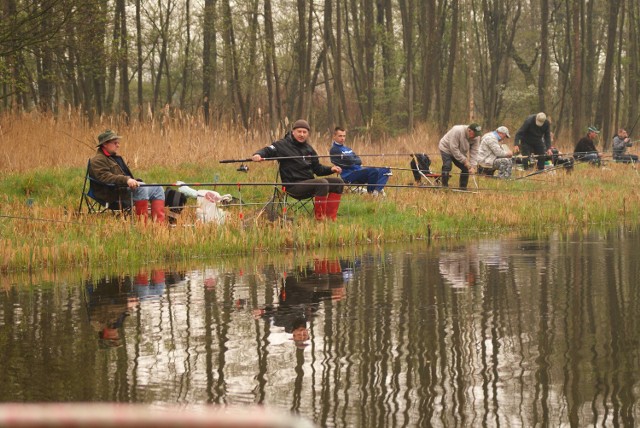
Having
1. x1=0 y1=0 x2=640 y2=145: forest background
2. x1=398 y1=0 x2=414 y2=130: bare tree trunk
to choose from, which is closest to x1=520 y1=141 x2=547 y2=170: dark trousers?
x1=0 y1=0 x2=640 y2=145: forest background

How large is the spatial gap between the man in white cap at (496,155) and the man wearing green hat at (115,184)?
10022 millimetres

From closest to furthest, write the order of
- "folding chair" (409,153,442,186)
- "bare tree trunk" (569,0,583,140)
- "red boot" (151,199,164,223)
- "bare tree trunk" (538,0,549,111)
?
"red boot" (151,199,164,223)
"folding chair" (409,153,442,186)
"bare tree trunk" (569,0,583,140)
"bare tree trunk" (538,0,549,111)

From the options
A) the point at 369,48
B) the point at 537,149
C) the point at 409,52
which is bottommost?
the point at 537,149

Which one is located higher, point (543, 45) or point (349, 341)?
point (543, 45)

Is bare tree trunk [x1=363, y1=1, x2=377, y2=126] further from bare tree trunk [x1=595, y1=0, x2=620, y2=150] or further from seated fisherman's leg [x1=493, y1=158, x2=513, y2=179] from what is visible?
seated fisherman's leg [x1=493, y1=158, x2=513, y2=179]

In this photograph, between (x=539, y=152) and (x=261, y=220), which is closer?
(x=261, y=220)

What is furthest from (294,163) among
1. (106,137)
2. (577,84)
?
(577,84)

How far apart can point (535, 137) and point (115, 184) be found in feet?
48.5

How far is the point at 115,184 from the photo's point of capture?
14.2m

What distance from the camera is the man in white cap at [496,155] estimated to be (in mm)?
23609

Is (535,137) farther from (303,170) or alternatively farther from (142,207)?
(142,207)

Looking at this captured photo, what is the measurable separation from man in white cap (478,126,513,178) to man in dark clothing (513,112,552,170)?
2.48 metres

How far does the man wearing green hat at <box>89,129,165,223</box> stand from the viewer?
14.2 metres

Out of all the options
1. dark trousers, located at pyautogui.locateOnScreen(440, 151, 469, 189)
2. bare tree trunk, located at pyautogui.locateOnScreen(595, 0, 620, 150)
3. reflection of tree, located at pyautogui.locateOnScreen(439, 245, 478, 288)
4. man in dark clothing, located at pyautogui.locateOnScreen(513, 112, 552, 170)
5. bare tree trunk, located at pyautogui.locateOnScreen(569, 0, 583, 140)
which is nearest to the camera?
reflection of tree, located at pyautogui.locateOnScreen(439, 245, 478, 288)
